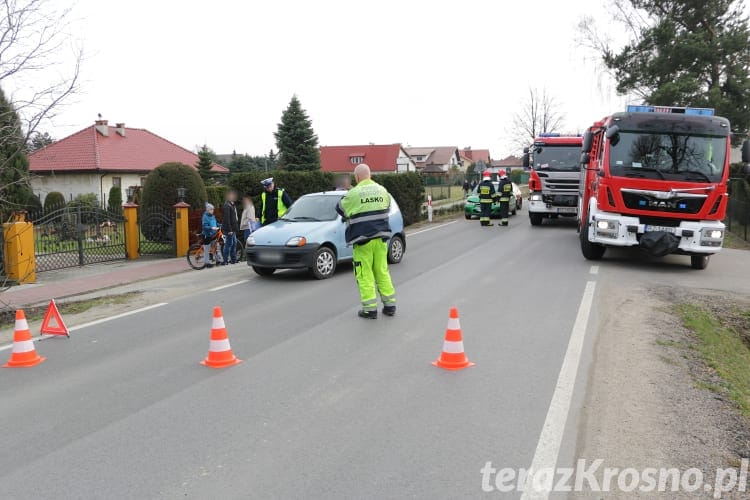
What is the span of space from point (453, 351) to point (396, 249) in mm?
7275

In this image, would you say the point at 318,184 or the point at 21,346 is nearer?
the point at 21,346

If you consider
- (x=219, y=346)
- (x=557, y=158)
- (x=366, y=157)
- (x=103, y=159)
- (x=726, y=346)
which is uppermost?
(x=366, y=157)

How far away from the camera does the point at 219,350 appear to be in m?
6.21

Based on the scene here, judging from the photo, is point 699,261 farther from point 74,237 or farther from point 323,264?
point 74,237

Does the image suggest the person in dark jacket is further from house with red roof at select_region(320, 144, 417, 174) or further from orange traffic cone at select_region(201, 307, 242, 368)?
house with red roof at select_region(320, 144, 417, 174)

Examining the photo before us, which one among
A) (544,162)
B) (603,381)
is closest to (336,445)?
(603,381)

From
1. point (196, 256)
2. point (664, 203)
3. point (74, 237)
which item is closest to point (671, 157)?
point (664, 203)

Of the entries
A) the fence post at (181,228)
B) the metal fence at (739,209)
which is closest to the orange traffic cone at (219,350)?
the fence post at (181,228)

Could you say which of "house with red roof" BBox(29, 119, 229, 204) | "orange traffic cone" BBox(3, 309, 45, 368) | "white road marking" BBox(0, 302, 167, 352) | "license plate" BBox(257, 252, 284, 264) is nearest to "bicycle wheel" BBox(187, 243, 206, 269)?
"license plate" BBox(257, 252, 284, 264)

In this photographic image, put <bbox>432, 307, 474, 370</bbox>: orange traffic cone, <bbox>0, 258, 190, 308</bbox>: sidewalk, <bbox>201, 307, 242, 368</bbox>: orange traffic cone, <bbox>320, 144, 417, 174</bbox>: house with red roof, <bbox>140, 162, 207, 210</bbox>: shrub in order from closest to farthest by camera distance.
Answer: <bbox>432, 307, 474, 370</bbox>: orange traffic cone < <bbox>201, 307, 242, 368</bbox>: orange traffic cone < <bbox>0, 258, 190, 308</bbox>: sidewalk < <bbox>140, 162, 207, 210</bbox>: shrub < <bbox>320, 144, 417, 174</bbox>: house with red roof

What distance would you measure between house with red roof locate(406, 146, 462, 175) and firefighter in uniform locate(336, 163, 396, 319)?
10450 cm

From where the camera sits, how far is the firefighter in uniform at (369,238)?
795 centimetres

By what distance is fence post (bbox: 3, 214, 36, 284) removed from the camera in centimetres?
1231

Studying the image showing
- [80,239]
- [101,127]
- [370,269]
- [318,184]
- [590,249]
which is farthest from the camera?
[101,127]
